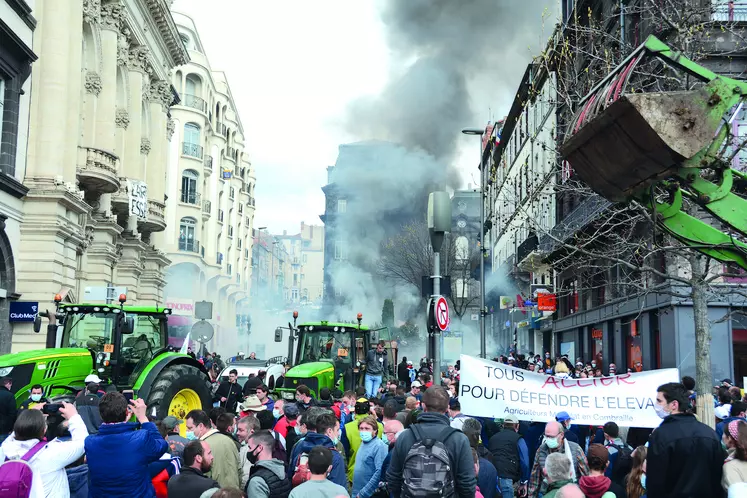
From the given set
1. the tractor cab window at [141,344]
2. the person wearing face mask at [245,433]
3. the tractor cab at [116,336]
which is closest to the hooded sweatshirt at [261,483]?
the person wearing face mask at [245,433]

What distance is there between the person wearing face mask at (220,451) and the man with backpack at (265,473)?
844mm

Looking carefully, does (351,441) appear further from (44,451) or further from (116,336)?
(116,336)

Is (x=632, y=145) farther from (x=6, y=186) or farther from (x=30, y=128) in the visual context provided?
(x=30, y=128)

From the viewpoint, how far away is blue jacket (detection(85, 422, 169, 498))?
5629 millimetres

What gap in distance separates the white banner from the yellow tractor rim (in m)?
5.38

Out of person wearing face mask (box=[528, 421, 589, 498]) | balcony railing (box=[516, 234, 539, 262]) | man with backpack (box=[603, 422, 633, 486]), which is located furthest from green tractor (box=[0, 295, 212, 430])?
balcony railing (box=[516, 234, 539, 262])

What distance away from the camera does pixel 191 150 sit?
188 feet

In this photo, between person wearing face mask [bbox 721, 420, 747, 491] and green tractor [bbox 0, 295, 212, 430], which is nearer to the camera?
person wearing face mask [bbox 721, 420, 747, 491]

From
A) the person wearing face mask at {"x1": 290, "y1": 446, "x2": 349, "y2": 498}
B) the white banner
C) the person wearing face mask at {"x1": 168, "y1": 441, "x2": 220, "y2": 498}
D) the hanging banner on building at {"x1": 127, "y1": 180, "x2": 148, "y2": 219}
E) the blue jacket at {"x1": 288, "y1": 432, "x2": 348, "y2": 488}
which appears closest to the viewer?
the person wearing face mask at {"x1": 290, "y1": 446, "x2": 349, "y2": 498}

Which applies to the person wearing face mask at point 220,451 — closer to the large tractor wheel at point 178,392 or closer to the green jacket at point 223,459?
the green jacket at point 223,459

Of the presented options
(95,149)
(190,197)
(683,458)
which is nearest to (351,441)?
(683,458)

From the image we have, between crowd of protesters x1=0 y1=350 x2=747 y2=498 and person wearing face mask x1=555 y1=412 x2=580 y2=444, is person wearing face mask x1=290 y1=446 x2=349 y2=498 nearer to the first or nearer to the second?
crowd of protesters x1=0 y1=350 x2=747 y2=498

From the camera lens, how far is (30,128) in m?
23.6

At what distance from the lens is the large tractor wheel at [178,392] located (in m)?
12.3
